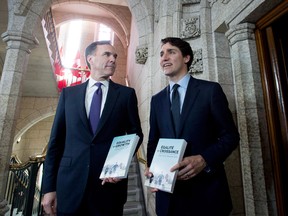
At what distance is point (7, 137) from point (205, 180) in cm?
276

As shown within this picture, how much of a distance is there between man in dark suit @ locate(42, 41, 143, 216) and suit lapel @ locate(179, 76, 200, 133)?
310 mm

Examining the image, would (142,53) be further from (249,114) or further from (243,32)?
(249,114)

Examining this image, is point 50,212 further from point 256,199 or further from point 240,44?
point 240,44

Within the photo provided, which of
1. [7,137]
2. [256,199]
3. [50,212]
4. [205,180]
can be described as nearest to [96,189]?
[50,212]

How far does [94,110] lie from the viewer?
1143mm

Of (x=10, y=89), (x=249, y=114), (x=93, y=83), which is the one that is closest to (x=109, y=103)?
(x=93, y=83)

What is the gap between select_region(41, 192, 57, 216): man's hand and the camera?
40.5 inches

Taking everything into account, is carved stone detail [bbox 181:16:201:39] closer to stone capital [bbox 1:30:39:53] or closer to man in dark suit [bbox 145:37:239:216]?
man in dark suit [bbox 145:37:239:216]

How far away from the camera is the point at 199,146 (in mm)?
965

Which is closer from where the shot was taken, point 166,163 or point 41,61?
point 166,163

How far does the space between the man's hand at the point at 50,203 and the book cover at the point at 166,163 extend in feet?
1.94

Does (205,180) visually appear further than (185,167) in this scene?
Yes

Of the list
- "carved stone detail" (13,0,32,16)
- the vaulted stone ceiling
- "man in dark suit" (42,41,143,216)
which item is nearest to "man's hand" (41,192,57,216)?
"man in dark suit" (42,41,143,216)

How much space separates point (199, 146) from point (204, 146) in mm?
29
